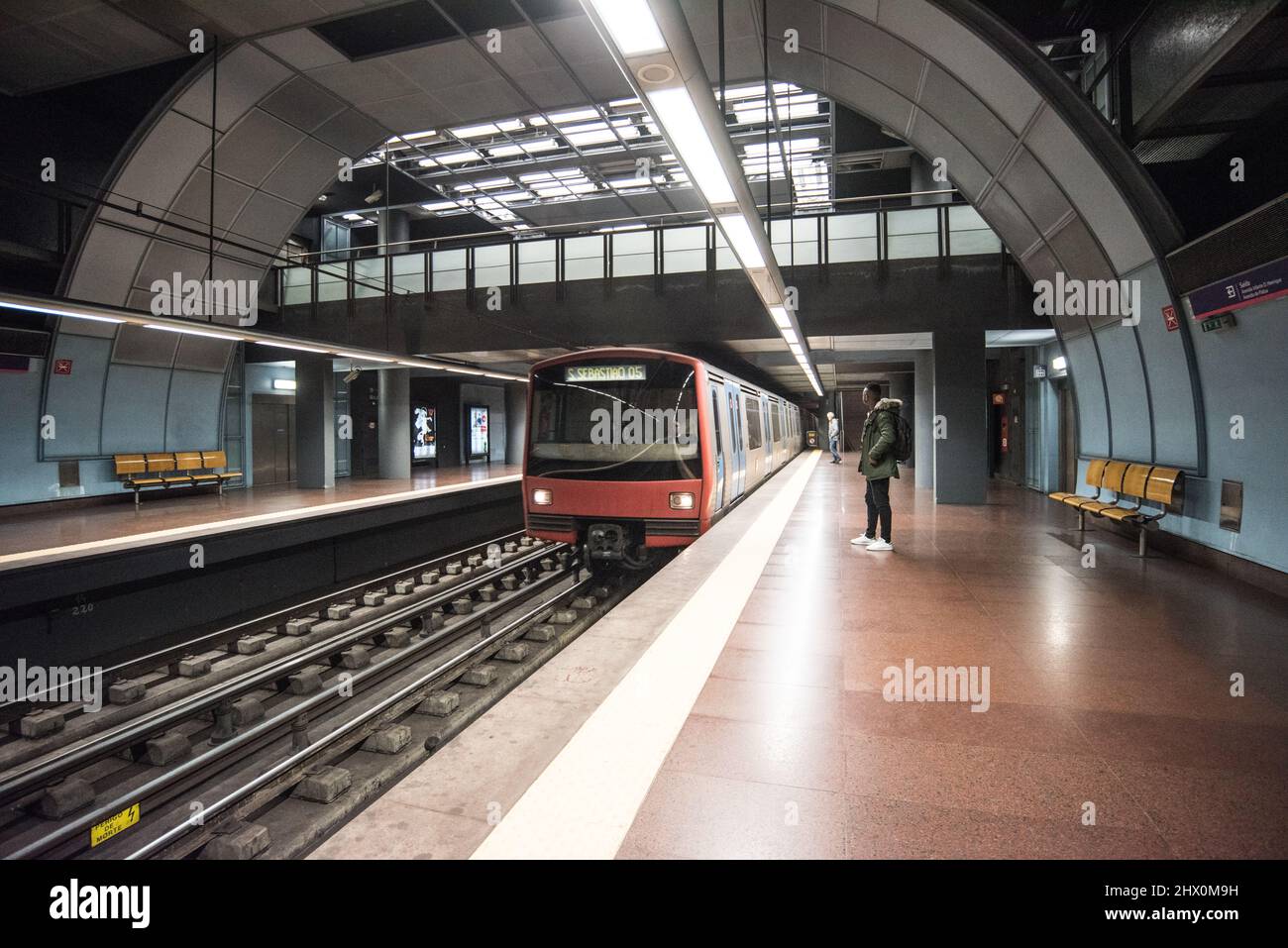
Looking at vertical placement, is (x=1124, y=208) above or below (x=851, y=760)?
above

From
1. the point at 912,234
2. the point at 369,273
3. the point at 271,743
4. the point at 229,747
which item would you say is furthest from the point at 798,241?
the point at 229,747

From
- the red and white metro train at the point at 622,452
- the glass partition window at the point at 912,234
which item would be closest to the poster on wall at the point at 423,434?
the red and white metro train at the point at 622,452

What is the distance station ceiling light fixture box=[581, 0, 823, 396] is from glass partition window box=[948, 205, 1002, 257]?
7.67 meters

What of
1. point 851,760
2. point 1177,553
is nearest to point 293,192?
point 851,760

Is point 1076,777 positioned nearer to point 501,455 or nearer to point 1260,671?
point 1260,671

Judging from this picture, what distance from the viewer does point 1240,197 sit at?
21.9ft

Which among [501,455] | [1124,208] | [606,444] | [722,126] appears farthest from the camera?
[501,455]

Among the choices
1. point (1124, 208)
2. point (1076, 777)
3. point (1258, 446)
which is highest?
point (1124, 208)

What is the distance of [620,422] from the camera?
729 centimetres

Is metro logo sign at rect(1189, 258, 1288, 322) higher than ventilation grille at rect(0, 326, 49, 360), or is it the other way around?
ventilation grille at rect(0, 326, 49, 360)

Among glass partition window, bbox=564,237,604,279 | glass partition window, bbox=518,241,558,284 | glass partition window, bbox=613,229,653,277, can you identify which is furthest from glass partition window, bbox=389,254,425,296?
glass partition window, bbox=613,229,653,277

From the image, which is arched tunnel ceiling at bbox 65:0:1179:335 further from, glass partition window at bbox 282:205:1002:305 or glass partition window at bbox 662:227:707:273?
glass partition window at bbox 662:227:707:273

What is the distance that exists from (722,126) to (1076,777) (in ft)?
10.7

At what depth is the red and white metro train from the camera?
712 cm
